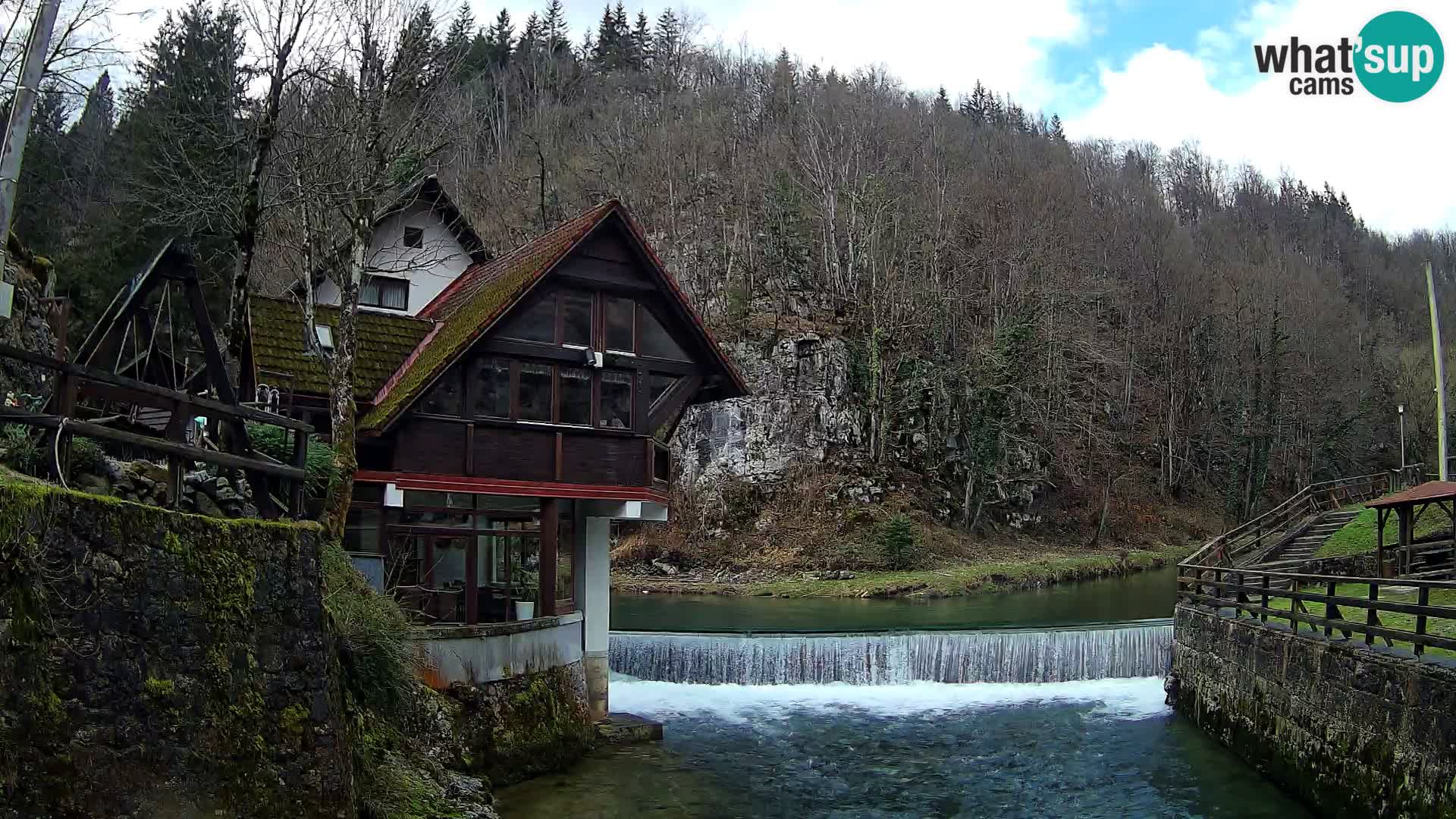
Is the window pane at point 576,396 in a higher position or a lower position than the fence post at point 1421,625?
higher

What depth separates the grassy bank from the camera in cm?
3688

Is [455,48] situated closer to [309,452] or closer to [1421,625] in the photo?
[309,452]

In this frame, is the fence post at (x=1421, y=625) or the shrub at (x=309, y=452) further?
the shrub at (x=309, y=452)

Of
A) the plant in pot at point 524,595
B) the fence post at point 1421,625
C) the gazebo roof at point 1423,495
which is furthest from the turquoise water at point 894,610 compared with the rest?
the fence post at point 1421,625

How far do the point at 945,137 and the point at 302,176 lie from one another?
166 feet

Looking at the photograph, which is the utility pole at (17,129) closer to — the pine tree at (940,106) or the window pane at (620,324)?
the window pane at (620,324)

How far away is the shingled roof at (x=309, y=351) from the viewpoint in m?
18.9

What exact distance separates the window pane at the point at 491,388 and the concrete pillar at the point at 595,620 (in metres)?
2.87

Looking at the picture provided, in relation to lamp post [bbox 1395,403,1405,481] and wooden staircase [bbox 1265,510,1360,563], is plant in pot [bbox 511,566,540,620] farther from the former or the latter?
lamp post [bbox 1395,403,1405,481]

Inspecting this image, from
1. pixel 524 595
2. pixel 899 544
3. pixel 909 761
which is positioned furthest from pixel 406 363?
pixel 899 544

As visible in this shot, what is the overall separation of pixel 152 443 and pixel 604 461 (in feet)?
34.0

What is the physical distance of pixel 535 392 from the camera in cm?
1819

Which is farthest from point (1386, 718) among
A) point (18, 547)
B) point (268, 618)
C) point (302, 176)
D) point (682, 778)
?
point (302, 176)

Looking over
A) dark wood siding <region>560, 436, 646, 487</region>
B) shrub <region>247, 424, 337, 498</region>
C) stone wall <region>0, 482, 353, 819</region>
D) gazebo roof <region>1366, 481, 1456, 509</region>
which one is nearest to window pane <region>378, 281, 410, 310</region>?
shrub <region>247, 424, 337, 498</region>
